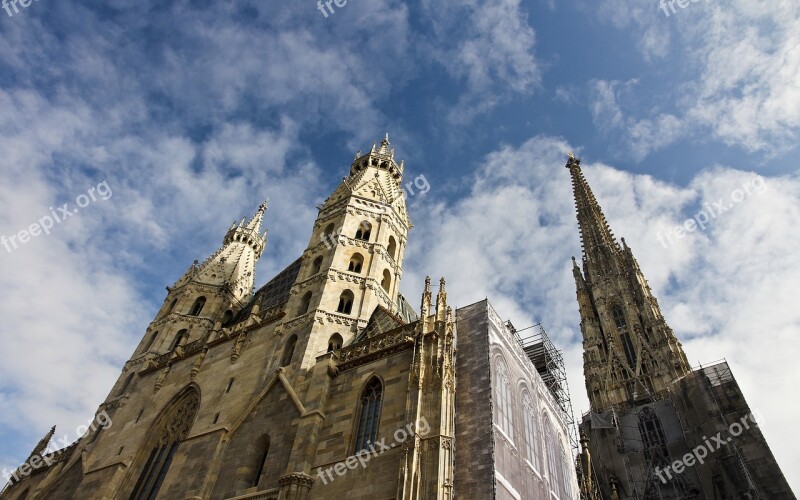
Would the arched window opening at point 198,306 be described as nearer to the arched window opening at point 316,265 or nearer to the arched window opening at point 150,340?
the arched window opening at point 150,340

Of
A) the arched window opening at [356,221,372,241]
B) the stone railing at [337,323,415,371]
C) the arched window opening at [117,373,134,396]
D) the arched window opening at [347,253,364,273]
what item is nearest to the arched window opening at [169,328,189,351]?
the arched window opening at [117,373,134,396]

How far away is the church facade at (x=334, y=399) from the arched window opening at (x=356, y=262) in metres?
0.05

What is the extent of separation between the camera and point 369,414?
637 inches

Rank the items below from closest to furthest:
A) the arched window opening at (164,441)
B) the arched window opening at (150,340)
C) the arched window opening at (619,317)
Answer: the arched window opening at (164,441)
the arched window opening at (150,340)
the arched window opening at (619,317)

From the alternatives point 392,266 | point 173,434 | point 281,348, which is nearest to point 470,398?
point 281,348

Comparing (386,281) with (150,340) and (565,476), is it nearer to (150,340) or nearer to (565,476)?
(565,476)

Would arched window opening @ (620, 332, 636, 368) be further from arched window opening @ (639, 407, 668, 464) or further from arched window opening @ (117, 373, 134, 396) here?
arched window opening @ (117, 373, 134, 396)

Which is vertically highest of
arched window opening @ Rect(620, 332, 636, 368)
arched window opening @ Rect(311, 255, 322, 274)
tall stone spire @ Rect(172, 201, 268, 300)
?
arched window opening @ Rect(620, 332, 636, 368)

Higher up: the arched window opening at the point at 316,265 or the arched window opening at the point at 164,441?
the arched window opening at the point at 316,265

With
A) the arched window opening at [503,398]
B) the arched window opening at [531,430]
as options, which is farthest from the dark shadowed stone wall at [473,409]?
the arched window opening at [531,430]

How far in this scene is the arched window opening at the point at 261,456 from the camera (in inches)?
655

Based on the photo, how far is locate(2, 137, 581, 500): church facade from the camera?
14.7m

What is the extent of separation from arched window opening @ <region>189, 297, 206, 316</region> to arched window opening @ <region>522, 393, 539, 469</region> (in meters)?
18.1

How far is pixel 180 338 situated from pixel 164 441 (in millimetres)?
7554
